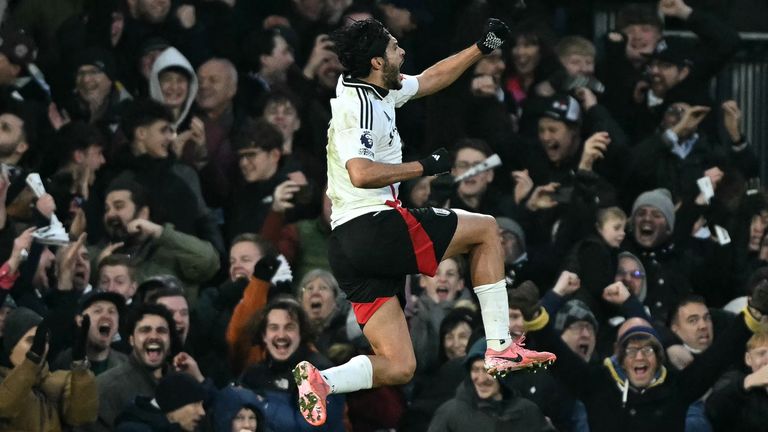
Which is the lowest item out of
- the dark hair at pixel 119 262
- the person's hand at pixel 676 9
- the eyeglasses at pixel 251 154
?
the dark hair at pixel 119 262

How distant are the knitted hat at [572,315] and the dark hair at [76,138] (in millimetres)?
3427

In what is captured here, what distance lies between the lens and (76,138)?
A: 49.1ft

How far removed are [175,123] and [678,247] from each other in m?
3.90

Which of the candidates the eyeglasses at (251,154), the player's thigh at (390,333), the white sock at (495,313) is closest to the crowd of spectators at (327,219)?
the eyeglasses at (251,154)

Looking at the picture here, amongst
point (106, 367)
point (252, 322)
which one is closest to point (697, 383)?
point (252, 322)

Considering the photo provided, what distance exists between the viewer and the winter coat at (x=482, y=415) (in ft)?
44.2

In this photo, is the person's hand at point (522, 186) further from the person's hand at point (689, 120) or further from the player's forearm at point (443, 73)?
the player's forearm at point (443, 73)

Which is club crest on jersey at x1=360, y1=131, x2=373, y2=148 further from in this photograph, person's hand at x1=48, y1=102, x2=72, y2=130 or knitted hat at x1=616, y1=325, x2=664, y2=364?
person's hand at x1=48, y1=102, x2=72, y2=130

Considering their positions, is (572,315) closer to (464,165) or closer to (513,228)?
(513,228)

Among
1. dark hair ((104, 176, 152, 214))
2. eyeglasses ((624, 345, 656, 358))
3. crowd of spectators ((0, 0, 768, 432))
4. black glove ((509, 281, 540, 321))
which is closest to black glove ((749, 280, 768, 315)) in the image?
crowd of spectators ((0, 0, 768, 432))

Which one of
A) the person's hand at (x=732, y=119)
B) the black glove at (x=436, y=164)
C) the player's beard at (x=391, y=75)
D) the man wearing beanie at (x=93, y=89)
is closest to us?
the black glove at (x=436, y=164)

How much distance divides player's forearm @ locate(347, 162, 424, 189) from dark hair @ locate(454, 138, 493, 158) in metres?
4.85

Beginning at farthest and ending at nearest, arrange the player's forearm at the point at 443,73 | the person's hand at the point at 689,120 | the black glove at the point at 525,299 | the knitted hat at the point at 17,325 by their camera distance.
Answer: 1. the person's hand at the point at 689,120
2. the black glove at the point at 525,299
3. the knitted hat at the point at 17,325
4. the player's forearm at the point at 443,73

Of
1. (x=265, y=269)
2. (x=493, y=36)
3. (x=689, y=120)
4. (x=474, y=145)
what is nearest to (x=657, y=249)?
(x=689, y=120)
